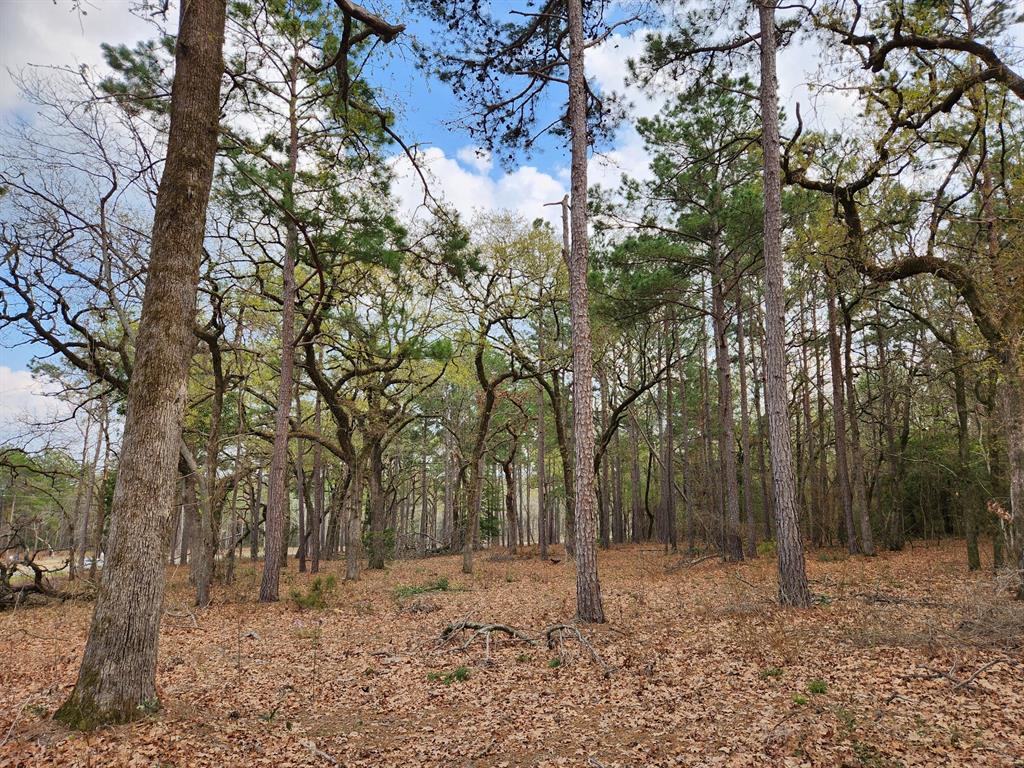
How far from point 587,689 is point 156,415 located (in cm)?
512

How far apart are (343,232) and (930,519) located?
2633 cm

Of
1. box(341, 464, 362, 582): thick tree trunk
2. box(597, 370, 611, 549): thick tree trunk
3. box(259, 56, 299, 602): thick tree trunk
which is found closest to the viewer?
box(259, 56, 299, 602): thick tree trunk

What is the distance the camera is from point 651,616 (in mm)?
9289

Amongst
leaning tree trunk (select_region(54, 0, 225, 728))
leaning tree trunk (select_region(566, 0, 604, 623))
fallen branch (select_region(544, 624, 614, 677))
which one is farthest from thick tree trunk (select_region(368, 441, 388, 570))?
leaning tree trunk (select_region(54, 0, 225, 728))

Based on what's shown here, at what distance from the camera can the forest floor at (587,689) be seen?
4.13 meters

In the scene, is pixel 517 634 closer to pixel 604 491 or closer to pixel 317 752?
pixel 317 752

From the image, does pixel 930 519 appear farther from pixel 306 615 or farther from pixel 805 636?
pixel 306 615

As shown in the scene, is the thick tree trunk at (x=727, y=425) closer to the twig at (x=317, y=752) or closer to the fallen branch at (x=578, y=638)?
the fallen branch at (x=578, y=638)

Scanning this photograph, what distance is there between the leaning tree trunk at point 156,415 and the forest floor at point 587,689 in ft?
1.34

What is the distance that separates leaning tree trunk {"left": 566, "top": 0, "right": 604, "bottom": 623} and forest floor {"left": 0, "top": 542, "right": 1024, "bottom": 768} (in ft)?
3.36

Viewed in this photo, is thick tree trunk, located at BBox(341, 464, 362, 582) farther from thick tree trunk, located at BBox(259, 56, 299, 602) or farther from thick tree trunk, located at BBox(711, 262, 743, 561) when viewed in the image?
thick tree trunk, located at BBox(711, 262, 743, 561)

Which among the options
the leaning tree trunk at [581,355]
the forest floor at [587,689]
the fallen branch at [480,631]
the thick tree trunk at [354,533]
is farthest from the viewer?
the thick tree trunk at [354,533]

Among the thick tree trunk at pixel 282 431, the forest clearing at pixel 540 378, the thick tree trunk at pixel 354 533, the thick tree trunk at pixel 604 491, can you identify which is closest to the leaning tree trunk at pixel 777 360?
the forest clearing at pixel 540 378

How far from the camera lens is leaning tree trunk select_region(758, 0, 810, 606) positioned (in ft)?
28.6
